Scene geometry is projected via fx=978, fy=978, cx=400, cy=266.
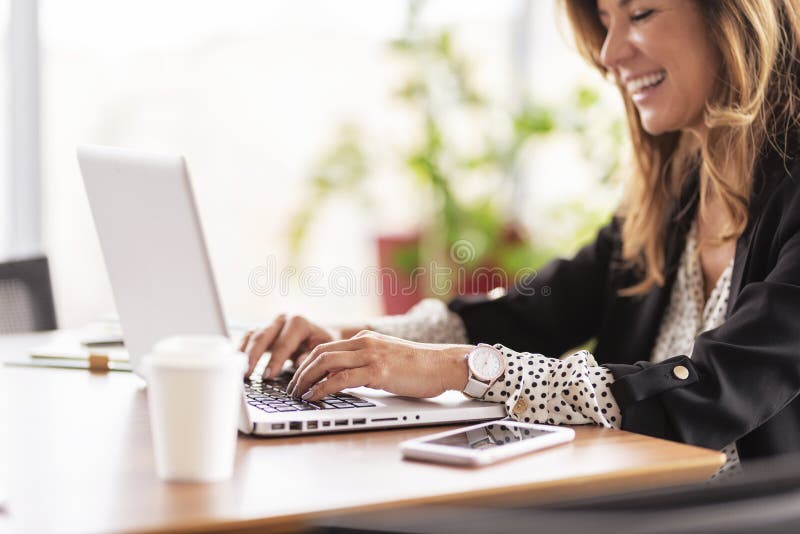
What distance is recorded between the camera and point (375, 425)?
1.10 meters

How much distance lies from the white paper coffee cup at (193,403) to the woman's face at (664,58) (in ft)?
3.68

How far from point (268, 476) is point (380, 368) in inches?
12.0

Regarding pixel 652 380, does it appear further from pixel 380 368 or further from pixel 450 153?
pixel 450 153

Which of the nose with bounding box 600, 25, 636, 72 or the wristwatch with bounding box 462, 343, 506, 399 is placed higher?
the nose with bounding box 600, 25, 636, 72

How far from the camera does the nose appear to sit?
1801 millimetres

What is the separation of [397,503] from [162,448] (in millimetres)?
215

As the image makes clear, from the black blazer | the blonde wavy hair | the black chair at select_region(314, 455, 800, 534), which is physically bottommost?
the black blazer

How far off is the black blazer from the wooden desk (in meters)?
0.13

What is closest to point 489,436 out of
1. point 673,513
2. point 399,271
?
point 673,513

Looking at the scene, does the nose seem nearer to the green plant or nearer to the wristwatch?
the wristwatch

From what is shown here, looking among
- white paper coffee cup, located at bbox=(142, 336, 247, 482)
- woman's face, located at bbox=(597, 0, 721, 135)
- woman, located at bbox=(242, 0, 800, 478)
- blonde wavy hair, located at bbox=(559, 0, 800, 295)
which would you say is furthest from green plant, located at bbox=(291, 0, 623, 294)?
white paper coffee cup, located at bbox=(142, 336, 247, 482)

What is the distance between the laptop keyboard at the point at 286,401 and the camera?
1140mm

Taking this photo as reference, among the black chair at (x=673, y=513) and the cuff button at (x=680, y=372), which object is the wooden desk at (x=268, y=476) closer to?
the cuff button at (x=680, y=372)

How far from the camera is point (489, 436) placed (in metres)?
1.03
